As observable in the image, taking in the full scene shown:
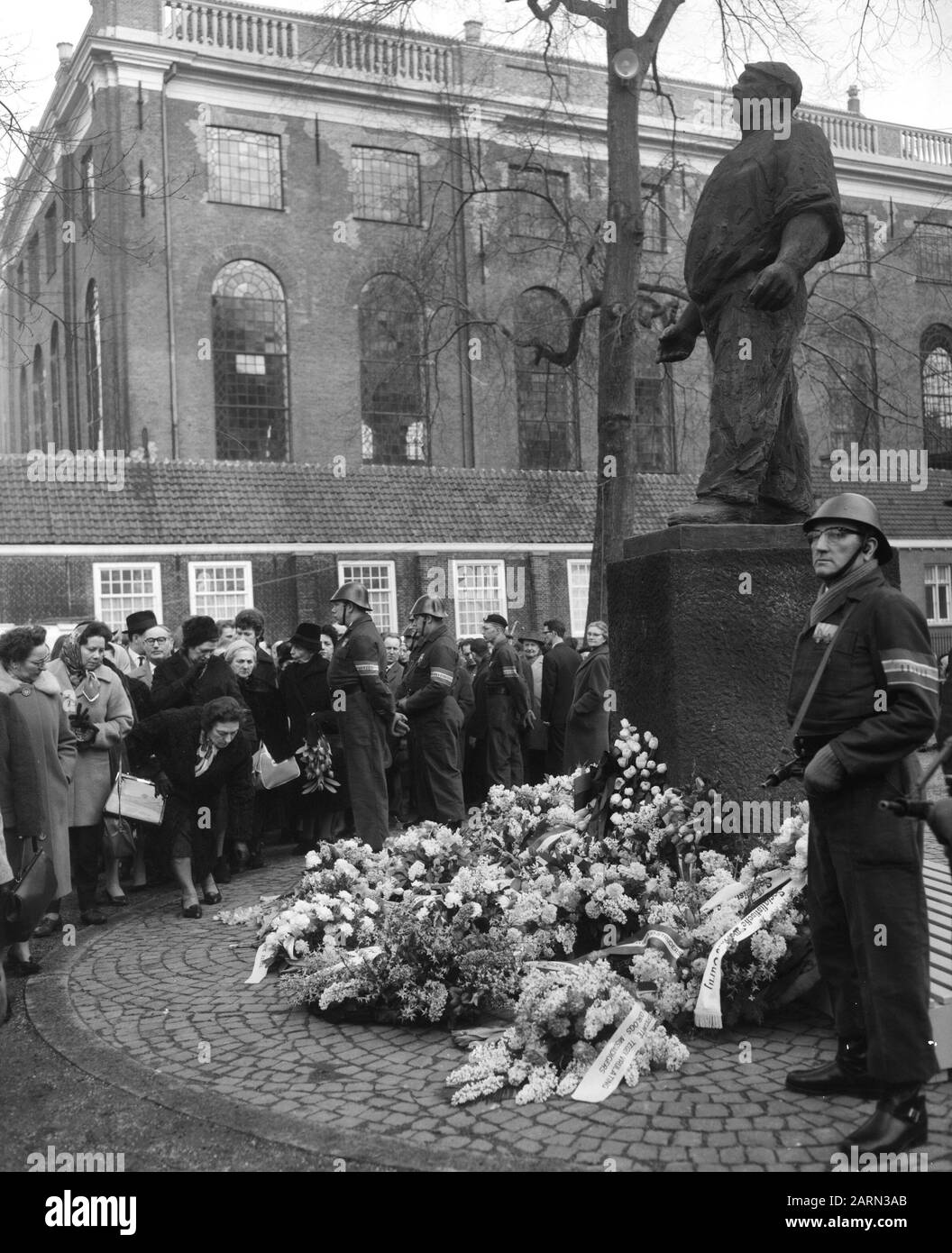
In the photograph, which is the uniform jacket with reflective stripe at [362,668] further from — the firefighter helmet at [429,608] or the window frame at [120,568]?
the window frame at [120,568]

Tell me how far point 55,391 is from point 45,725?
30671mm

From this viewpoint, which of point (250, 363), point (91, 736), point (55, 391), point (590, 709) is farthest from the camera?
point (55, 391)

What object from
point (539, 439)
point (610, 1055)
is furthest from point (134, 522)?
point (610, 1055)

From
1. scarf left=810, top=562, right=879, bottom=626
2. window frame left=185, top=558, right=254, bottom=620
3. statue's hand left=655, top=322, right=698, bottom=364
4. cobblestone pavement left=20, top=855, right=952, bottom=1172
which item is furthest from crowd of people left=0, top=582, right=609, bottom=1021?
window frame left=185, top=558, right=254, bottom=620

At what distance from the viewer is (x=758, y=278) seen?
588 cm

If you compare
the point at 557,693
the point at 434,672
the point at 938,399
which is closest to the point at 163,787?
the point at 434,672

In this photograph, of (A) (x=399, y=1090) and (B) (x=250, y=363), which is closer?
(A) (x=399, y=1090)

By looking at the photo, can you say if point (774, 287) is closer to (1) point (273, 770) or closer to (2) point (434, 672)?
(2) point (434, 672)

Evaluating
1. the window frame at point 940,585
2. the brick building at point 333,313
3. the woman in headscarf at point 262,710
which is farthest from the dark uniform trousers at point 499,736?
the window frame at point 940,585

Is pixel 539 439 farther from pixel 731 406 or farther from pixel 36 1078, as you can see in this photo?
pixel 36 1078

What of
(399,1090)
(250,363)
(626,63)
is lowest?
(399,1090)

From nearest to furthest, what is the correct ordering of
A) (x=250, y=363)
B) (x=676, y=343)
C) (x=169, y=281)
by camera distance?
(x=676, y=343) < (x=169, y=281) < (x=250, y=363)

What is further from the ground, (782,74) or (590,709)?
(782,74)
